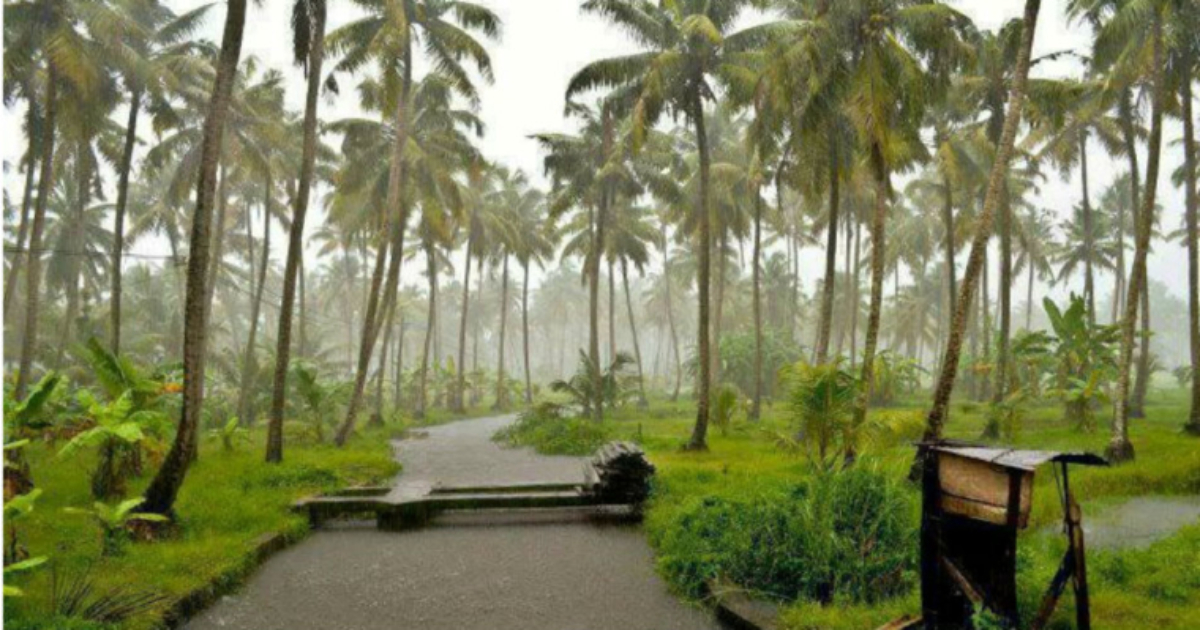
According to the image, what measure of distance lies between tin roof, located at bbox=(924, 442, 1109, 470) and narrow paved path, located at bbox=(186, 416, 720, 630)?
111 inches

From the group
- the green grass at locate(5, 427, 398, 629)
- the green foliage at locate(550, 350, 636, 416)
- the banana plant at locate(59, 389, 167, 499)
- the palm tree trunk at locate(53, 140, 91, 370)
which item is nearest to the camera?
the green grass at locate(5, 427, 398, 629)

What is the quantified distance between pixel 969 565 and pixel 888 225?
148 feet

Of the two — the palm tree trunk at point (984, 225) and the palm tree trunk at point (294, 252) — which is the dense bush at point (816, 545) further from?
the palm tree trunk at point (294, 252)

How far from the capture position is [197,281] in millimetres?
9023

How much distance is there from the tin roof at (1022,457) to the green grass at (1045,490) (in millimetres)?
1695

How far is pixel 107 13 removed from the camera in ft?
52.9

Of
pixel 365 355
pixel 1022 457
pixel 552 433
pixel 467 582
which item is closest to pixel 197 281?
pixel 467 582

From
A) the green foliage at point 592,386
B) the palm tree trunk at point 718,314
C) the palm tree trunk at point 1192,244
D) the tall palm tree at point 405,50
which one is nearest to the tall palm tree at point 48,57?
the tall palm tree at point 405,50

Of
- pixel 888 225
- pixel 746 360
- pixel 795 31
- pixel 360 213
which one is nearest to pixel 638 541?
pixel 795 31

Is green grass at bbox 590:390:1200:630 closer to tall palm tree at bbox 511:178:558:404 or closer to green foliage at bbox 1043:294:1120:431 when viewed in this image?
green foliage at bbox 1043:294:1120:431

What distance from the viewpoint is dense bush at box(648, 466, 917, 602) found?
6379 mm

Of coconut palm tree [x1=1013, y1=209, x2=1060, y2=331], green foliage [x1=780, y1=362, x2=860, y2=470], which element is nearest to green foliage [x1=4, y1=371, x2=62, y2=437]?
green foliage [x1=780, y1=362, x2=860, y2=470]

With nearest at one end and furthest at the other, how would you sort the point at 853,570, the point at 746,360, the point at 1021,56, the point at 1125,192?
the point at 853,570
the point at 1021,56
the point at 746,360
the point at 1125,192

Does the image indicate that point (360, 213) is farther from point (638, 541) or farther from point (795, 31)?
point (638, 541)
